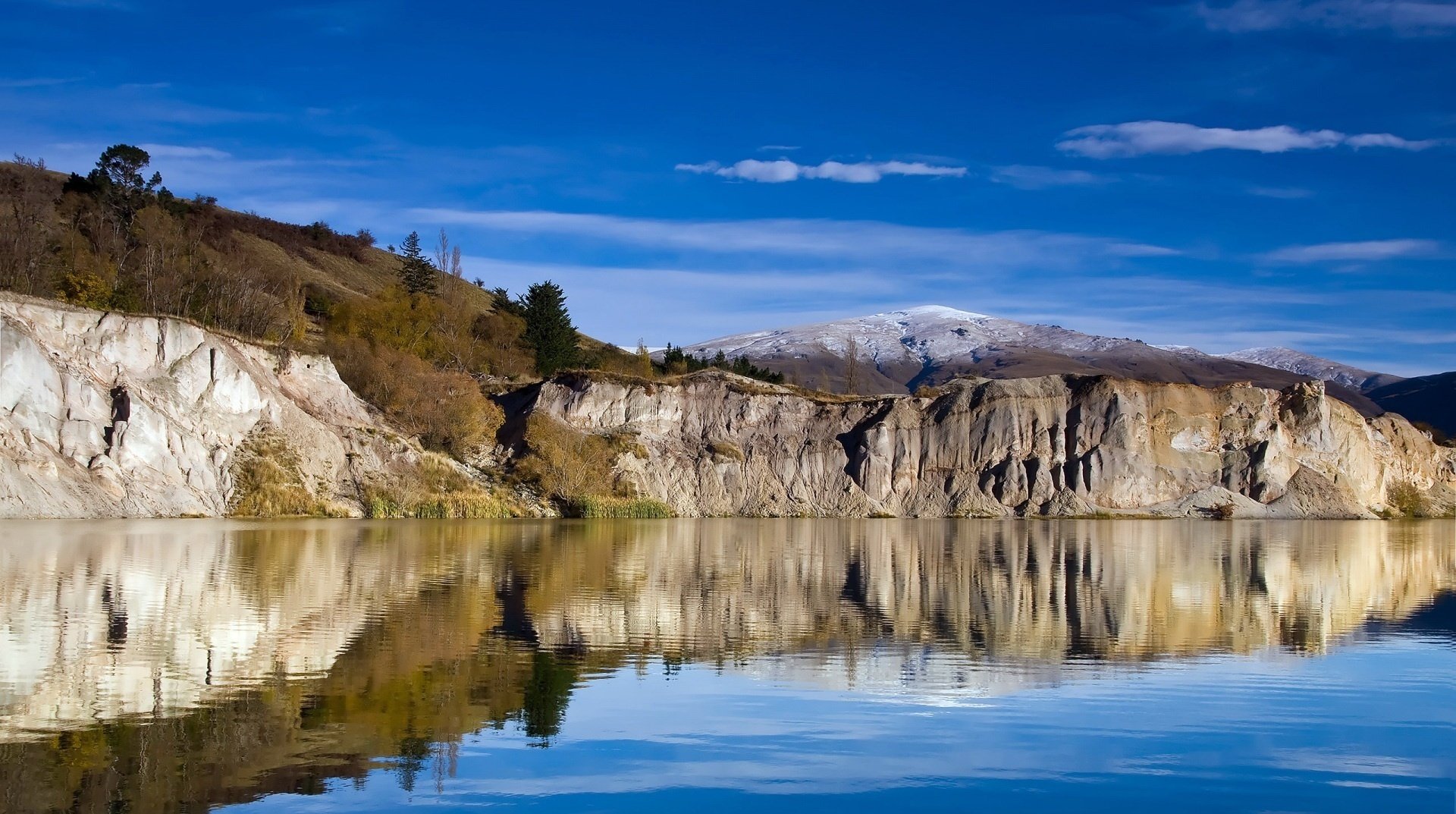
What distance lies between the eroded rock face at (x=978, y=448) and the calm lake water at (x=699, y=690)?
49.7 m

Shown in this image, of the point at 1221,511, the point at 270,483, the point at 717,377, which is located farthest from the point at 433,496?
the point at 1221,511

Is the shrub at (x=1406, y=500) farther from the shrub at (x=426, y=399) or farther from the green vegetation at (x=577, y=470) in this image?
the shrub at (x=426, y=399)

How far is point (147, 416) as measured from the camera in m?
52.5

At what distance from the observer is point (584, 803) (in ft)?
31.4

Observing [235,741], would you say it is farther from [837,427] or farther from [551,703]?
[837,427]

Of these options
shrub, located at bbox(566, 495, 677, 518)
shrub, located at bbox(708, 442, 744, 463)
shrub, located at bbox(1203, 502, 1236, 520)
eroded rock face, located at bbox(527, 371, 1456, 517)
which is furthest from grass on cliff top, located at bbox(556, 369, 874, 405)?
shrub, located at bbox(1203, 502, 1236, 520)

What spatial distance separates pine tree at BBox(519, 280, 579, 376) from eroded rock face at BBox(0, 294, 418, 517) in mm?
38632

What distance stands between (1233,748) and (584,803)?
6.43m

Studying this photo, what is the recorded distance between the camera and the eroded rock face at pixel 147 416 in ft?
159

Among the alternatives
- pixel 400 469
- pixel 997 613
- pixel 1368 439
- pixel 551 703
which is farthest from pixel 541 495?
pixel 1368 439

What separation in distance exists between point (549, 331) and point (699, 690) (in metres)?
91.7

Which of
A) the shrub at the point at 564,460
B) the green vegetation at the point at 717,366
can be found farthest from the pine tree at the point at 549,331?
the shrub at the point at 564,460

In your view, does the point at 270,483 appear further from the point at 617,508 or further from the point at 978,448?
the point at 978,448

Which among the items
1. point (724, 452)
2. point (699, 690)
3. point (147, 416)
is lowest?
point (699, 690)
